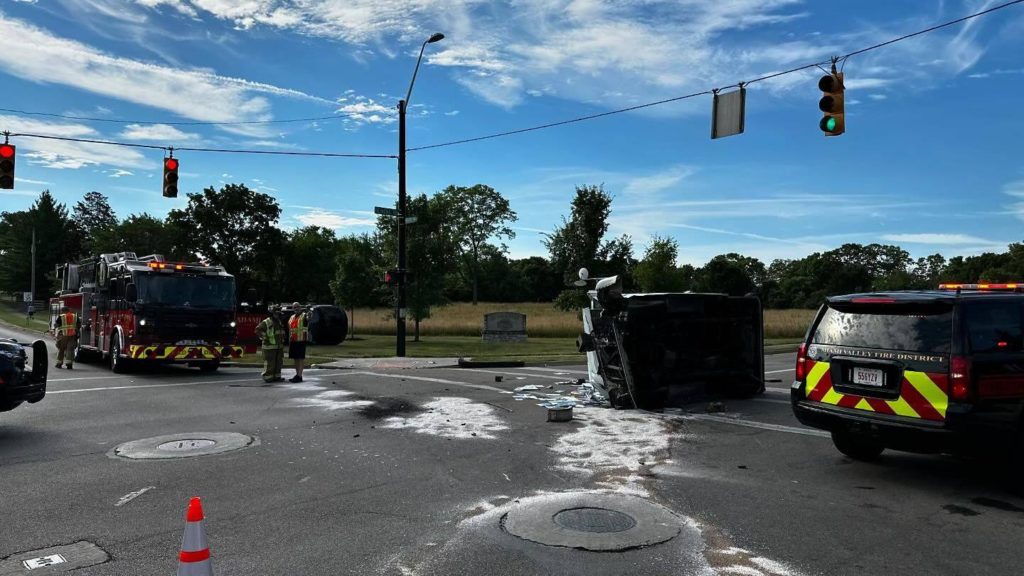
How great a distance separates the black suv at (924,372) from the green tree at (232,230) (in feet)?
153

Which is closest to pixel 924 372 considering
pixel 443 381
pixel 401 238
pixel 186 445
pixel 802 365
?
pixel 802 365

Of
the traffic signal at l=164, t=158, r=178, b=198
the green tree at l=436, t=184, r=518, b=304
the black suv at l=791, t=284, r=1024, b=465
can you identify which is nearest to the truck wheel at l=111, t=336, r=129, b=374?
the traffic signal at l=164, t=158, r=178, b=198

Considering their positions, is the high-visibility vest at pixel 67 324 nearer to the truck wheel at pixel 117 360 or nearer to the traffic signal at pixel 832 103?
the truck wheel at pixel 117 360

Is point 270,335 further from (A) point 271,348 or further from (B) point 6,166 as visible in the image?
(B) point 6,166

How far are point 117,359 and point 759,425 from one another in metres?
14.9

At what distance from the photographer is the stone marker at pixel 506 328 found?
30.8 meters

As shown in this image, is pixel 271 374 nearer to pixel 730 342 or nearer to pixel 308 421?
pixel 308 421

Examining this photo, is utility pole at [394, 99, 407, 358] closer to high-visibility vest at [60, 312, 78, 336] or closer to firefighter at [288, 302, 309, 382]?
firefighter at [288, 302, 309, 382]

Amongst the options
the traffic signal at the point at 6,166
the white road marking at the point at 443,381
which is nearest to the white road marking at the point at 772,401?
the white road marking at the point at 443,381

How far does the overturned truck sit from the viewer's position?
10359 millimetres

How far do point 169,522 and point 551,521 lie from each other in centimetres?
287

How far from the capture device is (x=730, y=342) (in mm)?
11773

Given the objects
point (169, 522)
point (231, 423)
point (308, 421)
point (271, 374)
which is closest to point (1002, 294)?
point (169, 522)

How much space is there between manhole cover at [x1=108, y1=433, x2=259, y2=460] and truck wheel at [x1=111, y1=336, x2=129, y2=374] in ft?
30.9
